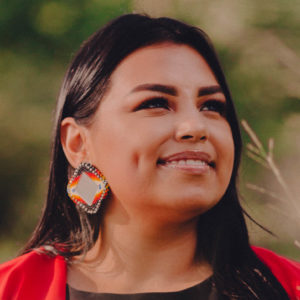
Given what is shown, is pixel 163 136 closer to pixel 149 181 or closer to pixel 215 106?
pixel 149 181

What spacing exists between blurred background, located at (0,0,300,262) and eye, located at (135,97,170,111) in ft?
4.08

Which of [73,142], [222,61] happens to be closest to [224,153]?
[73,142]

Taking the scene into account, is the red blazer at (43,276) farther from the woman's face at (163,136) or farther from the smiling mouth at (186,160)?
the smiling mouth at (186,160)

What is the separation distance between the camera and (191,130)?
1891 mm

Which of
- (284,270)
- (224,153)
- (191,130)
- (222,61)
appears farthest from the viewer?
(222,61)

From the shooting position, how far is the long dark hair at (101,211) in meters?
2.06

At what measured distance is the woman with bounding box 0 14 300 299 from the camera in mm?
1917

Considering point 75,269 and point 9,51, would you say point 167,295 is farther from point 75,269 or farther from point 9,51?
point 9,51

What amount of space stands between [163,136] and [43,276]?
63 cm

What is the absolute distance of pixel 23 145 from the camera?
11.4ft

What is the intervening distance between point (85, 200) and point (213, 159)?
0.46m

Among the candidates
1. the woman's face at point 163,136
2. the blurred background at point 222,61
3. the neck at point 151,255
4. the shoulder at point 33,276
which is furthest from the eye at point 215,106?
the blurred background at point 222,61

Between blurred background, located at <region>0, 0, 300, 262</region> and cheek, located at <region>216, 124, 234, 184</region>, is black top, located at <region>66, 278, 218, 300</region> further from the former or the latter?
blurred background, located at <region>0, 0, 300, 262</region>

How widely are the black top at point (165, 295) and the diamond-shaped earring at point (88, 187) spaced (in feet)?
0.89
